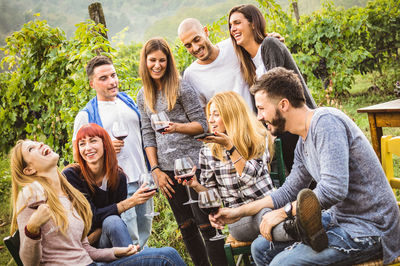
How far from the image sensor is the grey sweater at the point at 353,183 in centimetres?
164

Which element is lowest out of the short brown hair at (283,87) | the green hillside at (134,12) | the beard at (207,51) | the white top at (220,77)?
the short brown hair at (283,87)

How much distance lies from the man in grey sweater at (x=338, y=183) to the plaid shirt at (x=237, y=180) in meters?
0.51

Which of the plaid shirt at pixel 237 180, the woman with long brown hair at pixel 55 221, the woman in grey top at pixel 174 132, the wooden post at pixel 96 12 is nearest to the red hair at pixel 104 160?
the woman with long brown hair at pixel 55 221

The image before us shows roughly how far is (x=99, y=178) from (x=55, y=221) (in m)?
0.58

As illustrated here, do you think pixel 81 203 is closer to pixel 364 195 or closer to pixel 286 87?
pixel 286 87

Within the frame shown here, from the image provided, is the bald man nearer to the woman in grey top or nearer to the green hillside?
the woman in grey top

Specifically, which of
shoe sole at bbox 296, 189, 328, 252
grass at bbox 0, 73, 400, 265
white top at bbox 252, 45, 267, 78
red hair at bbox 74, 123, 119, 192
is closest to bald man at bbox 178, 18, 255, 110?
white top at bbox 252, 45, 267, 78

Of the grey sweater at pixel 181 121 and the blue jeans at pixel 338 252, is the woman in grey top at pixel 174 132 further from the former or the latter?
the blue jeans at pixel 338 252

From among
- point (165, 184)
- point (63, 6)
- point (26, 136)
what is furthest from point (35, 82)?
point (63, 6)

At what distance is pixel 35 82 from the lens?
4.45 meters

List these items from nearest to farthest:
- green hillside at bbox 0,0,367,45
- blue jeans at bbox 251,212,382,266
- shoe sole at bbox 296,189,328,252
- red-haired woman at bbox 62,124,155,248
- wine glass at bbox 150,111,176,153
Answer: shoe sole at bbox 296,189,328,252
blue jeans at bbox 251,212,382,266
red-haired woman at bbox 62,124,155,248
wine glass at bbox 150,111,176,153
green hillside at bbox 0,0,367,45

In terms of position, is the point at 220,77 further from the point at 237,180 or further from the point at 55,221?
the point at 55,221

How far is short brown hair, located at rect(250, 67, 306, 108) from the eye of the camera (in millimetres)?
1813

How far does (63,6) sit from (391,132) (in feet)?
49.8
